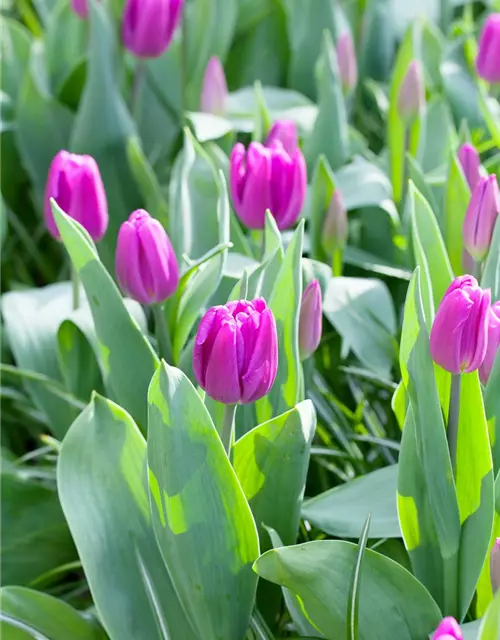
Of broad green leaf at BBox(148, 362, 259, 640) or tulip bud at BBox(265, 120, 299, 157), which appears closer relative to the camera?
broad green leaf at BBox(148, 362, 259, 640)

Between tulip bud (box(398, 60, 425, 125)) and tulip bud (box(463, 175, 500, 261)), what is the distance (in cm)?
35

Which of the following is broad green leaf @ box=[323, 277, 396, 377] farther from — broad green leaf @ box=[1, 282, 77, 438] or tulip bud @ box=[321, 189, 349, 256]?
broad green leaf @ box=[1, 282, 77, 438]

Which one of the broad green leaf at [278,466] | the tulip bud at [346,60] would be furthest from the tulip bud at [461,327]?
the tulip bud at [346,60]

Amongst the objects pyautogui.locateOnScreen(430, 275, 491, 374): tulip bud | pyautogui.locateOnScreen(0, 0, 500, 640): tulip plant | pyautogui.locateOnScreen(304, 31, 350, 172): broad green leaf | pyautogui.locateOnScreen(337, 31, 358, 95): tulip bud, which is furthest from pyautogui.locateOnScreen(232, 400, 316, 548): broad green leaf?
pyautogui.locateOnScreen(337, 31, 358, 95): tulip bud

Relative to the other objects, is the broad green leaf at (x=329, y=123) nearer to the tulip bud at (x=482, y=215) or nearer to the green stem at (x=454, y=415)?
the tulip bud at (x=482, y=215)

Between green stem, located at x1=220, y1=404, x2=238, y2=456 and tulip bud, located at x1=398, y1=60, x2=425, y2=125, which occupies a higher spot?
tulip bud, located at x1=398, y1=60, x2=425, y2=125

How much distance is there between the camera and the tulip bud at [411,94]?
1.07 meters

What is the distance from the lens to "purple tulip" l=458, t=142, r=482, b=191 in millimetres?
899

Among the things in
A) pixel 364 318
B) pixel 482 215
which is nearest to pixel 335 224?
pixel 364 318

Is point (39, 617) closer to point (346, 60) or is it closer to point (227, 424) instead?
point (227, 424)

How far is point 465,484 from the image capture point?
2.08 ft

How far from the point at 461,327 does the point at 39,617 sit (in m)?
0.38

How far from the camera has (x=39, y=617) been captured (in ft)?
2.32

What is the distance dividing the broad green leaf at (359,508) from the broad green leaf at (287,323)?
8cm
